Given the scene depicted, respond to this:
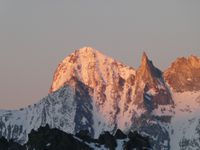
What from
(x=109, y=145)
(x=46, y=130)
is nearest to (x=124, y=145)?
(x=109, y=145)

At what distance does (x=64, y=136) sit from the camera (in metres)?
187

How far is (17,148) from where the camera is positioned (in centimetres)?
19725

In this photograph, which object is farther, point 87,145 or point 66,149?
point 87,145

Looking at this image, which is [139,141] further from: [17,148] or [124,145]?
[17,148]

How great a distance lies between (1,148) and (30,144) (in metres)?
8.04

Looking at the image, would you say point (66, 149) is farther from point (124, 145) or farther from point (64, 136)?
point (124, 145)

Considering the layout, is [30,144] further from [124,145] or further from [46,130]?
[124,145]

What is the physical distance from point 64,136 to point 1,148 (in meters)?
16.4

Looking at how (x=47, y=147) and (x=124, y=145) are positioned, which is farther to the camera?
(x=124, y=145)

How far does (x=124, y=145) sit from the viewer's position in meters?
197

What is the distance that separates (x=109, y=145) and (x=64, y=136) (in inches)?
640

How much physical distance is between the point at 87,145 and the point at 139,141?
38.2ft

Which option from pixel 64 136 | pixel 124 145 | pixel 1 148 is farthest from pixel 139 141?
pixel 1 148

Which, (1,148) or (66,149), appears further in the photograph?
(1,148)
